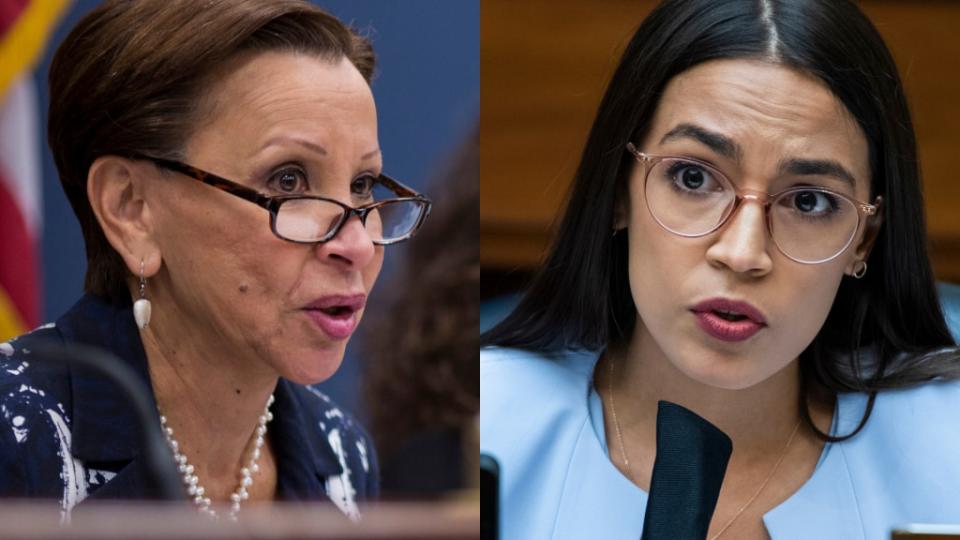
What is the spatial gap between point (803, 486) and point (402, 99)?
0.70 m

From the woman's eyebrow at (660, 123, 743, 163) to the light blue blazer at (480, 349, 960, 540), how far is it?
331 mm

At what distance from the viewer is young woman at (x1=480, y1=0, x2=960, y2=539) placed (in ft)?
6.00

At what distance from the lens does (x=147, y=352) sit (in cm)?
180

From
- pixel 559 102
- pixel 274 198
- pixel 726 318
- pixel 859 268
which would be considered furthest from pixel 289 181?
pixel 859 268

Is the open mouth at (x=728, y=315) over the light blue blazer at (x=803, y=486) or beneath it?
over

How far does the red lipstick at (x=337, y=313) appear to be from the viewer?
1.88m

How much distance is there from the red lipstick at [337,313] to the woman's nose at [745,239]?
452mm

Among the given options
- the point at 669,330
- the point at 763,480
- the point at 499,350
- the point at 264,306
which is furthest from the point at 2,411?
the point at 763,480

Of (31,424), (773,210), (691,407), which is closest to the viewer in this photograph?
(31,424)

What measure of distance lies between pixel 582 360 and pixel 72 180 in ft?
2.23

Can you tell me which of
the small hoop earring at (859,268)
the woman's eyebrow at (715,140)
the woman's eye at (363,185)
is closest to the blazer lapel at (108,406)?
the woman's eye at (363,185)

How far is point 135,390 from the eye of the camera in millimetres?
1784

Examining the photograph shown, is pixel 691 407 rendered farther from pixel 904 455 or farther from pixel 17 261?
pixel 17 261

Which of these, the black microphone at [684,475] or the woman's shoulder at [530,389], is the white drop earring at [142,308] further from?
the black microphone at [684,475]
